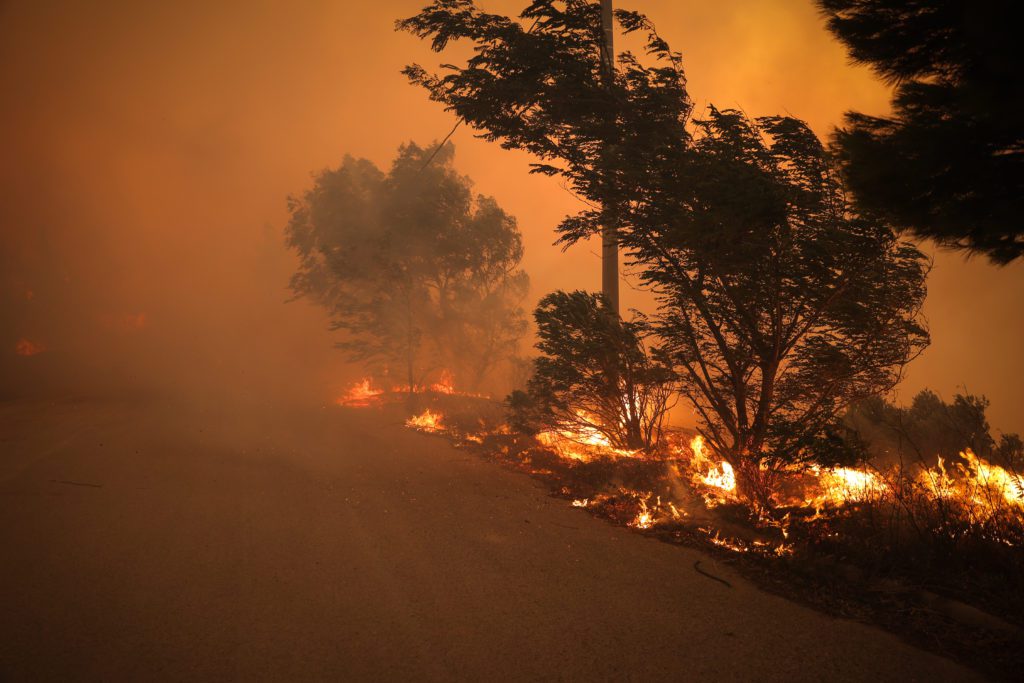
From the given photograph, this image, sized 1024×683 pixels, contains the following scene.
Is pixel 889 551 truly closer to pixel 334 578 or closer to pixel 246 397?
pixel 334 578

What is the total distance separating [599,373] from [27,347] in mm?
52009

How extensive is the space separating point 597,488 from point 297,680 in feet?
17.7

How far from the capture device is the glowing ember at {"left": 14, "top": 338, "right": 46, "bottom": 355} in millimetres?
39188

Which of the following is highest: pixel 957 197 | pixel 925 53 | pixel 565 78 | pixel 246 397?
pixel 565 78

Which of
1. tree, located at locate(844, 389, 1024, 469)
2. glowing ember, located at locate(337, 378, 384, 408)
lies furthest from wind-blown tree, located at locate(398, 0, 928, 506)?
glowing ember, located at locate(337, 378, 384, 408)

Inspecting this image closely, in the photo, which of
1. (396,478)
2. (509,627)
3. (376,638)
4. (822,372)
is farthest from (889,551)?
(396,478)

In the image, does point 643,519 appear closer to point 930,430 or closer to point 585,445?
point 585,445

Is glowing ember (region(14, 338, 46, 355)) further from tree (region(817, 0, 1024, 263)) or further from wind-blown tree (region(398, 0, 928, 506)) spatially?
tree (region(817, 0, 1024, 263))

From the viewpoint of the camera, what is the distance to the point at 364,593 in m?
4.52

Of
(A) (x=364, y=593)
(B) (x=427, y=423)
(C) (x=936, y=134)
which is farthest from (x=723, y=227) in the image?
(B) (x=427, y=423)

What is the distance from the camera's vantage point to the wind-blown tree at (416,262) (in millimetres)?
24484

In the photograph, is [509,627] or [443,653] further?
[509,627]

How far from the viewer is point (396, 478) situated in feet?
29.1

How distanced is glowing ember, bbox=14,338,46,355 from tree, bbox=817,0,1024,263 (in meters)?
52.8
